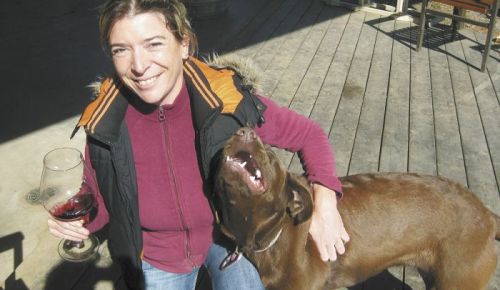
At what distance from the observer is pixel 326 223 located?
6.65ft

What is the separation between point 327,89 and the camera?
203 inches

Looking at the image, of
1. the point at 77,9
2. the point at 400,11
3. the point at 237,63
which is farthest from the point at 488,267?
the point at 77,9

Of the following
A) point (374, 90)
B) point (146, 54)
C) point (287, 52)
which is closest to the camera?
point (146, 54)

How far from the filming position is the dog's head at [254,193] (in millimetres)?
1850

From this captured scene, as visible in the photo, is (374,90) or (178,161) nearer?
(178,161)

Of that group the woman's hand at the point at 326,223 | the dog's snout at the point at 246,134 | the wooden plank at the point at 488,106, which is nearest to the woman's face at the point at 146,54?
the dog's snout at the point at 246,134

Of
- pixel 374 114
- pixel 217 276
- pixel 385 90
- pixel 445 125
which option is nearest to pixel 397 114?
pixel 374 114

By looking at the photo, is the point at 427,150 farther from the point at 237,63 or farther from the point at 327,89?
the point at 237,63

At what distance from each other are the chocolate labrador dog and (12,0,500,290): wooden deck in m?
0.58

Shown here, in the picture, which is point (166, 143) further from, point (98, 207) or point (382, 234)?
point (382, 234)

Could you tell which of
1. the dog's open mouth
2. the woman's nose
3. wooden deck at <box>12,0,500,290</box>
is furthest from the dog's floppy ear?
wooden deck at <box>12,0,500,290</box>

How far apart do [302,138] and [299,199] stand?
0.30 metres

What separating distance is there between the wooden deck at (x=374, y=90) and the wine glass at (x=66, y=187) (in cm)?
100

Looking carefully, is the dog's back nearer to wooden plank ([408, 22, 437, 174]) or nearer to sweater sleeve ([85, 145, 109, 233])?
sweater sleeve ([85, 145, 109, 233])
